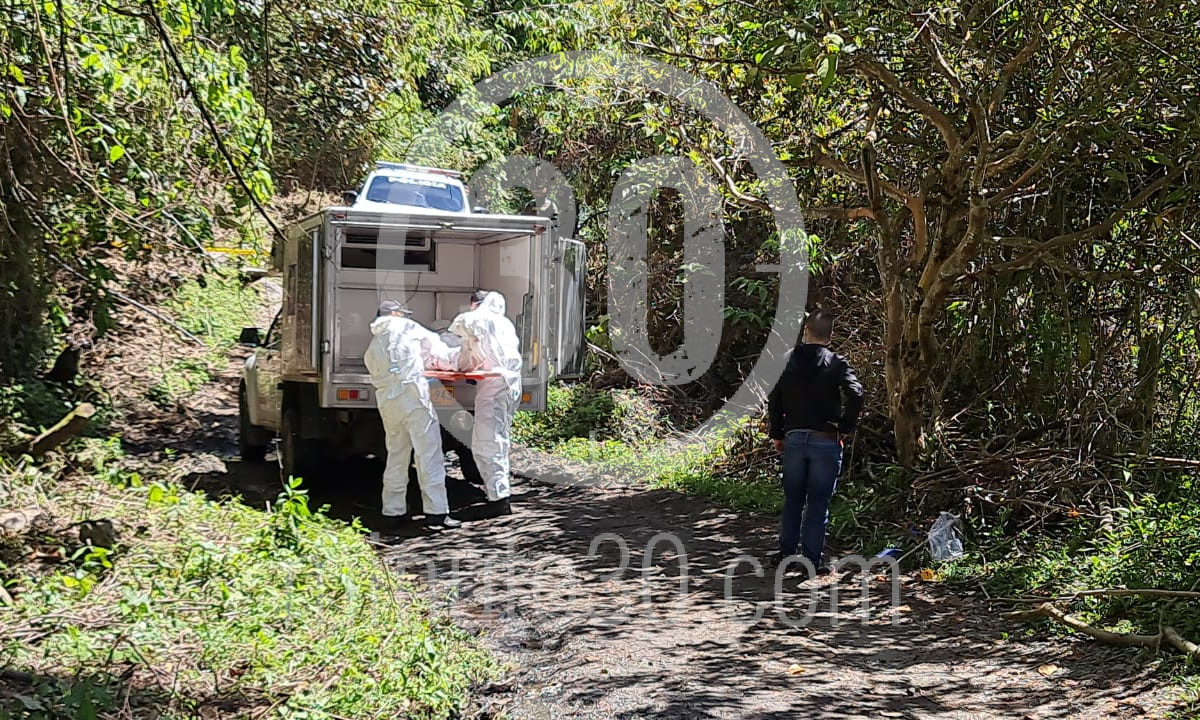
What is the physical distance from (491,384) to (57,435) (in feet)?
10.7

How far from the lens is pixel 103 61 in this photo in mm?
6656

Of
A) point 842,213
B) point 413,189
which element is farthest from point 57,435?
point 842,213

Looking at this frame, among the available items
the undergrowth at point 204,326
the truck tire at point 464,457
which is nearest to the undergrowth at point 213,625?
the truck tire at point 464,457

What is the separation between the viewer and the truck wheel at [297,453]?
32.4 feet

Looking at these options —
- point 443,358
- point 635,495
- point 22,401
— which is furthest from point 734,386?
point 22,401

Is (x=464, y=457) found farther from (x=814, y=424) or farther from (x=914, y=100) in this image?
(x=914, y=100)

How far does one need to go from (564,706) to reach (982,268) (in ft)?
16.0

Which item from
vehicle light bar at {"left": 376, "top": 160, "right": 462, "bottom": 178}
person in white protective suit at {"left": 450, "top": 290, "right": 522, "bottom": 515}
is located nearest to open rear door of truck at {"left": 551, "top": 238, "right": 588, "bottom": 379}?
person in white protective suit at {"left": 450, "top": 290, "right": 522, "bottom": 515}

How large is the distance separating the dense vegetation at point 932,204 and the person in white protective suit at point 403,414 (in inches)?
51.9

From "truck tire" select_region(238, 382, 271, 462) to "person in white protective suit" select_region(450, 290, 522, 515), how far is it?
11.2 feet

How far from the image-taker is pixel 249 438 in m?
11.8

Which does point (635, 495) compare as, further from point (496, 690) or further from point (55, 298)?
point (55, 298)

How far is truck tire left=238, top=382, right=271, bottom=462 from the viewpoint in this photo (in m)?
11.7

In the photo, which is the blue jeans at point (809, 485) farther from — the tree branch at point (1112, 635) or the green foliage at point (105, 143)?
the green foliage at point (105, 143)
